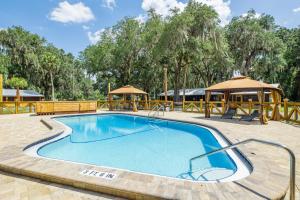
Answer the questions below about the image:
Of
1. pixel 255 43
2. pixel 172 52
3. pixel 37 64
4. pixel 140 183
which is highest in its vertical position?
pixel 255 43

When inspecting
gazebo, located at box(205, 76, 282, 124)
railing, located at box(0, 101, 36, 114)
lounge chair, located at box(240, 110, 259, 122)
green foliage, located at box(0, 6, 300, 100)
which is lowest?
lounge chair, located at box(240, 110, 259, 122)

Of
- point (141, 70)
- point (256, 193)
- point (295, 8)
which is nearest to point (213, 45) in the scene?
point (295, 8)

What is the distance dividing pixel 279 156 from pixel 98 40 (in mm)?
28653

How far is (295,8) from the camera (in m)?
21.8

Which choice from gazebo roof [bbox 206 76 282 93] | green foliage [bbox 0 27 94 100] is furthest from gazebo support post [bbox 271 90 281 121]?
green foliage [bbox 0 27 94 100]

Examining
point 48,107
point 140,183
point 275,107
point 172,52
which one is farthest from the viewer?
point 172,52

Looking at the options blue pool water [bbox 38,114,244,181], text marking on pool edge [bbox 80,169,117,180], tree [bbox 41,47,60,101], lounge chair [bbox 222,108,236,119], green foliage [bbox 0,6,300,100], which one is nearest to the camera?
text marking on pool edge [bbox 80,169,117,180]

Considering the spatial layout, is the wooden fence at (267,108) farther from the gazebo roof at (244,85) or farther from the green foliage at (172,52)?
the green foliage at (172,52)

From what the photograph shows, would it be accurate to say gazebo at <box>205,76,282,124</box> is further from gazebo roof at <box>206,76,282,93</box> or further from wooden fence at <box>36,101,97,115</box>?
wooden fence at <box>36,101,97,115</box>

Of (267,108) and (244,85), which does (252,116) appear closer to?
(267,108)

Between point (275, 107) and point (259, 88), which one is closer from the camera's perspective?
point (259, 88)

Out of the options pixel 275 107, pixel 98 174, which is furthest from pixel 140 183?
pixel 275 107

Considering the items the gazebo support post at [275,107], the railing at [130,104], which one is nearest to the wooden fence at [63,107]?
the railing at [130,104]

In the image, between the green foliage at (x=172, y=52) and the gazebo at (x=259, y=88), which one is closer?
the gazebo at (x=259, y=88)
